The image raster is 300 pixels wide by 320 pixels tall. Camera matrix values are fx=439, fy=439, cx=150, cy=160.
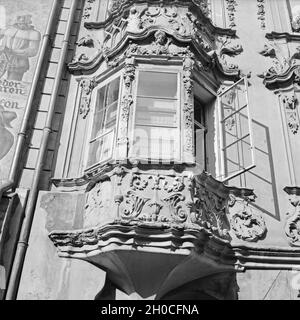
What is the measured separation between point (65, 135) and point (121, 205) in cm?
241

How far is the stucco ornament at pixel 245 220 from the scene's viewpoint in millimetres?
6887

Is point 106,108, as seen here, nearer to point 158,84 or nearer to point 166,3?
point 158,84

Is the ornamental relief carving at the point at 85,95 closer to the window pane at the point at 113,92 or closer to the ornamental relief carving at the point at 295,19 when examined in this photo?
the window pane at the point at 113,92

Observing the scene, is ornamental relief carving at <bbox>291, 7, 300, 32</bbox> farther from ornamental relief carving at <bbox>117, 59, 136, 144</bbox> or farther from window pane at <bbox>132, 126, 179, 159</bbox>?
window pane at <bbox>132, 126, 179, 159</bbox>

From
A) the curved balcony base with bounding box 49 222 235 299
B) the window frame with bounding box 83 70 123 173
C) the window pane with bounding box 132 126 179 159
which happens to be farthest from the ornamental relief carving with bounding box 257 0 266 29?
the curved balcony base with bounding box 49 222 235 299

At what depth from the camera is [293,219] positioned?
23.5ft

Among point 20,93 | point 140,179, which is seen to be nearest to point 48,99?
point 20,93

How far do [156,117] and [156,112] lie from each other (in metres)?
0.11

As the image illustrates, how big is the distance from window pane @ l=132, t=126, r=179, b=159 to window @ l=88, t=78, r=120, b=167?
1.52 ft

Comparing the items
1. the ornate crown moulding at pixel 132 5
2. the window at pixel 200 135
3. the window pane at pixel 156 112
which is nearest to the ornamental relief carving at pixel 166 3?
the ornate crown moulding at pixel 132 5

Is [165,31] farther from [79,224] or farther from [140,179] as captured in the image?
[79,224]

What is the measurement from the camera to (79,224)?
6.75 m
